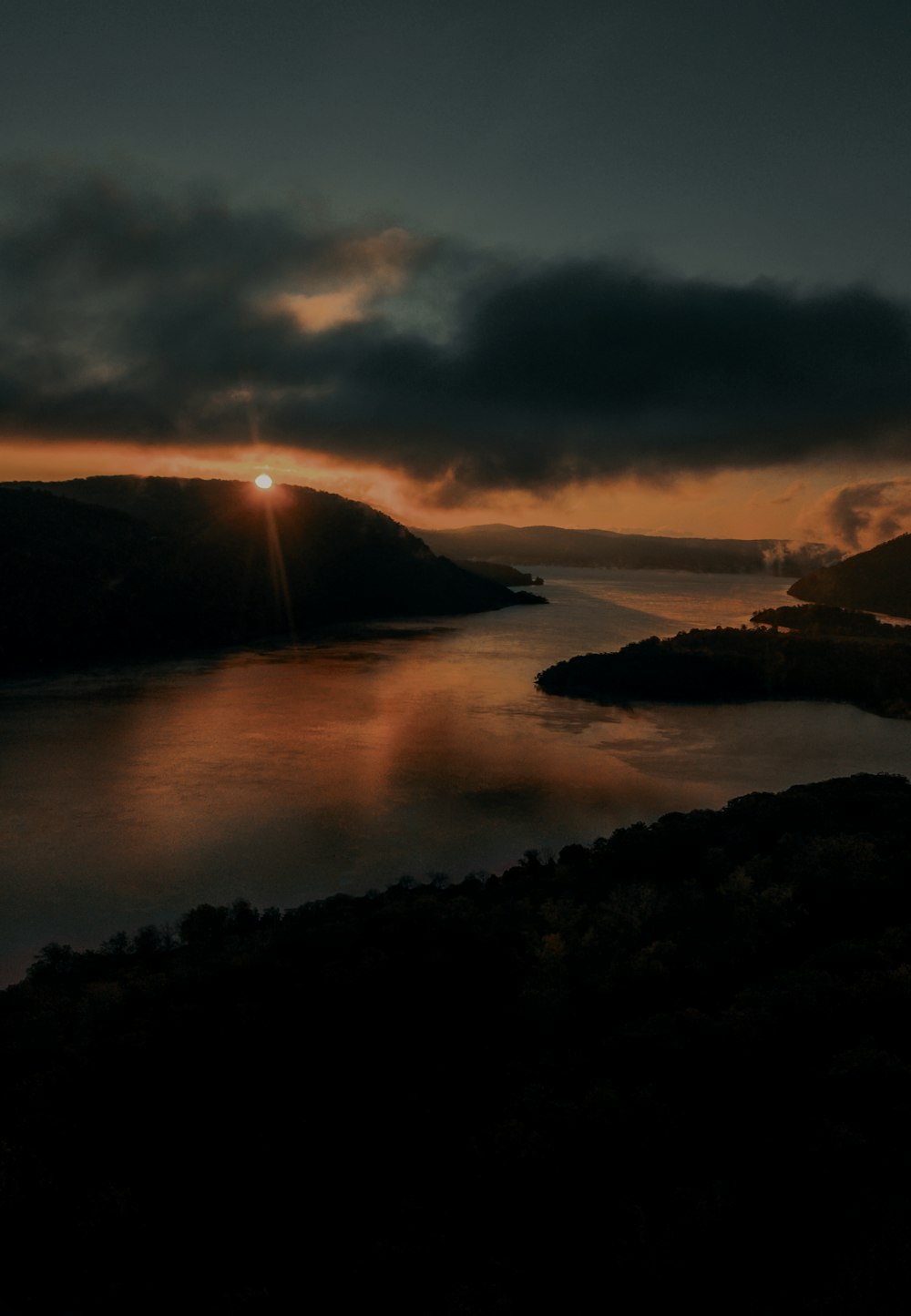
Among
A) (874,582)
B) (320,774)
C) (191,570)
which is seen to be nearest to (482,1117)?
(320,774)

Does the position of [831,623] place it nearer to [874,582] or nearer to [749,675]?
[749,675]

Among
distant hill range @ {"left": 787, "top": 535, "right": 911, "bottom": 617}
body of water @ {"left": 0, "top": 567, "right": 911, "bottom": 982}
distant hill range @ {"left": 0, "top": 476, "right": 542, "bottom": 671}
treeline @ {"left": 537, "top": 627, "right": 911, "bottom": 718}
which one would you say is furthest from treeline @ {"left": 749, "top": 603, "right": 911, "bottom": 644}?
distant hill range @ {"left": 0, "top": 476, "right": 542, "bottom": 671}

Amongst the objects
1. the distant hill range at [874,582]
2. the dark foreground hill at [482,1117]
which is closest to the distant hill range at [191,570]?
the distant hill range at [874,582]

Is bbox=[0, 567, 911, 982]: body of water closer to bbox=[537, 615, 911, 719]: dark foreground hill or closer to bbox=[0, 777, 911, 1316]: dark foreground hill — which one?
bbox=[537, 615, 911, 719]: dark foreground hill

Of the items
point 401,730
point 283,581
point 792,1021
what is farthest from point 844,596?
point 792,1021

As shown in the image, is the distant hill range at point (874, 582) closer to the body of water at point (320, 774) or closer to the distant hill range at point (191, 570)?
the distant hill range at point (191, 570)

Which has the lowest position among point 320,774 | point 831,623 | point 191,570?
point 320,774
